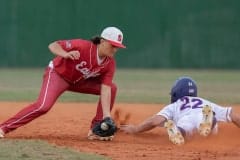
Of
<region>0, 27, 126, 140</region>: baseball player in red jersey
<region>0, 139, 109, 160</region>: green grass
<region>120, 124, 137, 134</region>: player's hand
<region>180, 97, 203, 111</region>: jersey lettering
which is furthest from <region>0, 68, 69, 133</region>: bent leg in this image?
<region>180, 97, 203, 111</region>: jersey lettering

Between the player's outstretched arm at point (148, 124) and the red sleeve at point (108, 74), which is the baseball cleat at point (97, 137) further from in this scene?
the red sleeve at point (108, 74)

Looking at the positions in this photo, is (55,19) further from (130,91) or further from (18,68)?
(130,91)

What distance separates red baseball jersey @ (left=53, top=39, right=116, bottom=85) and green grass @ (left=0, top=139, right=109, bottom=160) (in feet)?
2.87

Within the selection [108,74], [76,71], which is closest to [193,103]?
[108,74]

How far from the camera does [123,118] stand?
8.57 m

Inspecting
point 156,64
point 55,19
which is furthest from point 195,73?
point 55,19

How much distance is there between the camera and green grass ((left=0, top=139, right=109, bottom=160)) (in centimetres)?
521

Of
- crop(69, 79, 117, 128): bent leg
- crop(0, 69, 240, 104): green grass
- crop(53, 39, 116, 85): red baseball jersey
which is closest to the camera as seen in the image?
crop(53, 39, 116, 85): red baseball jersey

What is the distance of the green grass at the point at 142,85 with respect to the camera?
11884 mm

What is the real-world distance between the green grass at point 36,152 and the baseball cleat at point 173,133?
103cm

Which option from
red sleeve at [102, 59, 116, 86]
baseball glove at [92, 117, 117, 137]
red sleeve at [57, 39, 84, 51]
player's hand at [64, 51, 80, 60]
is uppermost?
red sleeve at [57, 39, 84, 51]

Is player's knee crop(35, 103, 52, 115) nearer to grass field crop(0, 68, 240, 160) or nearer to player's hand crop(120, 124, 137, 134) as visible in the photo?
Answer: grass field crop(0, 68, 240, 160)

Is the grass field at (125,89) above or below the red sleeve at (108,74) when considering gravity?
below

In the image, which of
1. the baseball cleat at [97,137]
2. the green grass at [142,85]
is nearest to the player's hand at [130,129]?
the baseball cleat at [97,137]
